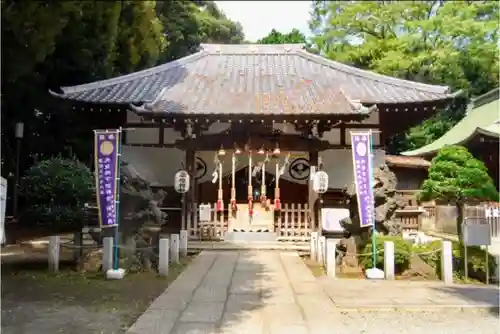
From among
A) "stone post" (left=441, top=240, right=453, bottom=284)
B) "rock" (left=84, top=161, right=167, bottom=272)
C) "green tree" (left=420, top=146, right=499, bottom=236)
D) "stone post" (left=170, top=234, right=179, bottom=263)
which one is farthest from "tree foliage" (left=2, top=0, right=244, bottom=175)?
"green tree" (left=420, top=146, right=499, bottom=236)

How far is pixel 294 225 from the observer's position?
13.1 m

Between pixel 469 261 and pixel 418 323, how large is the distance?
377cm

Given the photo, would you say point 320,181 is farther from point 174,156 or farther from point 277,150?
point 174,156

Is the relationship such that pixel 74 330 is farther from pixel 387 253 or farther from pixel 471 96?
pixel 471 96

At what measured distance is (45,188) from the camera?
434 inches

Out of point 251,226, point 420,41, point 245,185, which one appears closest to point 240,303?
point 251,226

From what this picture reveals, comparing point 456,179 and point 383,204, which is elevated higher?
point 456,179

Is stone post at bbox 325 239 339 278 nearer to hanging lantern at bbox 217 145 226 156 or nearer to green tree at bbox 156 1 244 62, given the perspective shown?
hanging lantern at bbox 217 145 226 156

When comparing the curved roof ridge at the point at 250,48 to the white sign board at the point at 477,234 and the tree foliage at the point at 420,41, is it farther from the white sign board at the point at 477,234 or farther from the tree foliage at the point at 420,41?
the white sign board at the point at 477,234

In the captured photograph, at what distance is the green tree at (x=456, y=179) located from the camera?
1224 centimetres

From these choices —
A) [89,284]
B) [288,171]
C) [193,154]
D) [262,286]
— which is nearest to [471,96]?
[288,171]

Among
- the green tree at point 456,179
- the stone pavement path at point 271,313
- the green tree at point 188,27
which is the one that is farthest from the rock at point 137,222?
the green tree at point 188,27

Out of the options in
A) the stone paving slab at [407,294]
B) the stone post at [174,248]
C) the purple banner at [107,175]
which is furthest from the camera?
the stone post at [174,248]

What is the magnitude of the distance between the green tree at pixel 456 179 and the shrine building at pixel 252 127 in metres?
1.47
